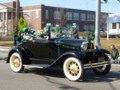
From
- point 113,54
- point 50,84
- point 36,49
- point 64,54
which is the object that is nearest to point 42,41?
point 36,49

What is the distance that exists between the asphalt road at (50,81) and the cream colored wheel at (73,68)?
0.60 ft

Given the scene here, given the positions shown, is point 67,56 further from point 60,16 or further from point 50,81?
point 60,16

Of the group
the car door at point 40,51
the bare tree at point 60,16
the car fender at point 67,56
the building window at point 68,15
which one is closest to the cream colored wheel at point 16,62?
the car door at point 40,51

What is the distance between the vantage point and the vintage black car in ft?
27.1

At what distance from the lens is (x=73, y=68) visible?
8.30 m

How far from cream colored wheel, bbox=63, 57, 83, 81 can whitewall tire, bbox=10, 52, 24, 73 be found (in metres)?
2.06

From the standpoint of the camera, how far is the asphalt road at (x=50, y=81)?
Answer: 24.6 ft

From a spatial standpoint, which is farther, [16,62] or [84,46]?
[16,62]

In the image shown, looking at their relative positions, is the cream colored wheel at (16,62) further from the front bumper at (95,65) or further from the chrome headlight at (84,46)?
the front bumper at (95,65)

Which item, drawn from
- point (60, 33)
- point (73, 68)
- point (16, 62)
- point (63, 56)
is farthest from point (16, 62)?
point (73, 68)

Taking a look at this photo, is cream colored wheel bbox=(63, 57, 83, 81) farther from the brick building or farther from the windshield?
the brick building

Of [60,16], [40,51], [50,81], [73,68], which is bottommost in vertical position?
[50,81]

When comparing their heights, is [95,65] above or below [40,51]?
below

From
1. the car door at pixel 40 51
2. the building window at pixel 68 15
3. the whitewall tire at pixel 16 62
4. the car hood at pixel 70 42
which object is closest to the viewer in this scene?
the car hood at pixel 70 42
